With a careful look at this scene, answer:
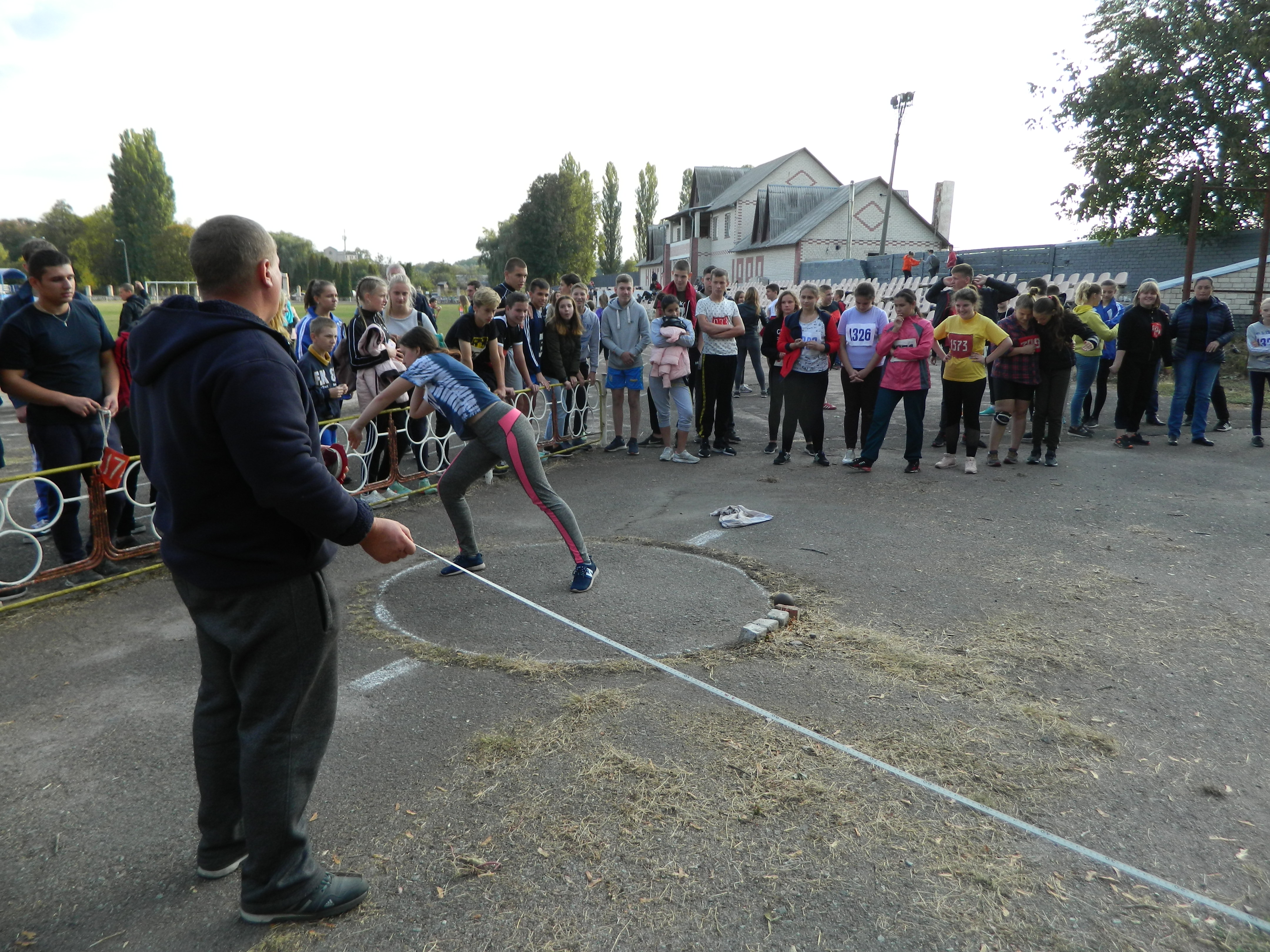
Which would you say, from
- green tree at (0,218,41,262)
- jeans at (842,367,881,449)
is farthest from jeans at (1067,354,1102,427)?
green tree at (0,218,41,262)

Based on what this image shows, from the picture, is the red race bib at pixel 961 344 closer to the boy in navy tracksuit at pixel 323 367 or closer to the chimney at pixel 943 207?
the boy in navy tracksuit at pixel 323 367

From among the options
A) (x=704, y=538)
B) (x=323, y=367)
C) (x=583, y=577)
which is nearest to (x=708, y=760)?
(x=583, y=577)

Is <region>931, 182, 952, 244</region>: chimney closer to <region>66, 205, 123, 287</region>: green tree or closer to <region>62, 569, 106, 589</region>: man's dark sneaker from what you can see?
<region>62, 569, 106, 589</region>: man's dark sneaker

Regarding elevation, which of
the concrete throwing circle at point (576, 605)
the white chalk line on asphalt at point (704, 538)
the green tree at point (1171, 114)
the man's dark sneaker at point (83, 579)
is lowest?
the concrete throwing circle at point (576, 605)

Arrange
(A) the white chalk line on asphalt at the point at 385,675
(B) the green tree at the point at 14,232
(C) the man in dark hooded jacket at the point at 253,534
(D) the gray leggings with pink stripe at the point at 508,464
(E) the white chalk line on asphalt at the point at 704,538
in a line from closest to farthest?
(C) the man in dark hooded jacket at the point at 253,534
(A) the white chalk line on asphalt at the point at 385,675
(D) the gray leggings with pink stripe at the point at 508,464
(E) the white chalk line on asphalt at the point at 704,538
(B) the green tree at the point at 14,232

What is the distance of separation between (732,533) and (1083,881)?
441 centimetres

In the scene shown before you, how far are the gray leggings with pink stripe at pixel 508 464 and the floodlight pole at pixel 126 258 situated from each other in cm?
9885

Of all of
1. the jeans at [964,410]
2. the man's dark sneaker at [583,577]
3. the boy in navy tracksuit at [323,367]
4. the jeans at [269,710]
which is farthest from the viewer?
the jeans at [964,410]

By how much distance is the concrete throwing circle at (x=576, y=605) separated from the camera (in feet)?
15.4

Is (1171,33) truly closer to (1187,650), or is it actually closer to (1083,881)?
(1187,650)

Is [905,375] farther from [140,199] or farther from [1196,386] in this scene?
[140,199]

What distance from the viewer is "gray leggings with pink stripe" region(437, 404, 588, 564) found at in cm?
537

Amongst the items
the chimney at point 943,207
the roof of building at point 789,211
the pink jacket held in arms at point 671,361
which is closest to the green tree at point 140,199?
the roof of building at point 789,211

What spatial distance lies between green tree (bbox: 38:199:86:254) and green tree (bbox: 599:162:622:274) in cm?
6152
